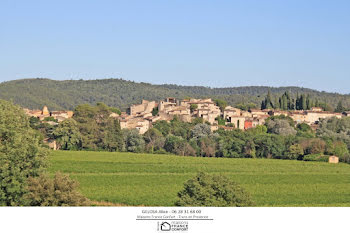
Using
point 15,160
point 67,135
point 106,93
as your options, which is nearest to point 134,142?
point 67,135

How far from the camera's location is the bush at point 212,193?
10926 millimetres

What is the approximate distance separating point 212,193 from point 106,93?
138m

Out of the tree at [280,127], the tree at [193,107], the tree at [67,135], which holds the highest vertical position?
the tree at [193,107]

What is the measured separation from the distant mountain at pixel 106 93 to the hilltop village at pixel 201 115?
34.6m

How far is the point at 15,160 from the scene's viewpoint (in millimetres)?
13898

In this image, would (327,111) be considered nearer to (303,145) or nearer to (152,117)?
(152,117)

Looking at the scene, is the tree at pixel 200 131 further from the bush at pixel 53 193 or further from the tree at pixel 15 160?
the bush at pixel 53 193

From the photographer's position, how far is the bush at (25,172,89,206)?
1048cm

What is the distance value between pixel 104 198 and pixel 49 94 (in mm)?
104792

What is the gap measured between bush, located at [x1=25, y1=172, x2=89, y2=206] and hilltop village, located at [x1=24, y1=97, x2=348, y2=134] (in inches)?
1860

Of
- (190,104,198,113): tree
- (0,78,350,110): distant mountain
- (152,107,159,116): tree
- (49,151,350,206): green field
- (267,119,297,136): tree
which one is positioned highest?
(0,78,350,110): distant mountain

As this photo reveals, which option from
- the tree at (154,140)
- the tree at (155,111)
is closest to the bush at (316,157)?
the tree at (154,140)

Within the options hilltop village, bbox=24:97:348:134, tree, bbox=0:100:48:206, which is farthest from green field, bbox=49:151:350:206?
hilltop village, bbox=24:97:348:134
